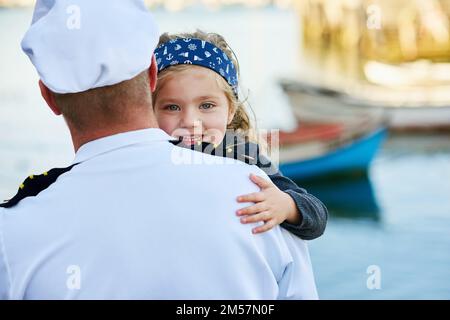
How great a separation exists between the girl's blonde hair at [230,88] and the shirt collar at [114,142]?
2.76 ft

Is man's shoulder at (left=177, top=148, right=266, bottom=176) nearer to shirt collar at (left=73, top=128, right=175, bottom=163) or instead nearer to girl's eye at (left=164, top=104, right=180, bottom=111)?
shirt collar at (left=73, top=128, right=175, bottom=163)

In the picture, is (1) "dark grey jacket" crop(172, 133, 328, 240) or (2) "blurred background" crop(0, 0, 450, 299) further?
(2) "blurred background" crop(0, 0, 450, 299)

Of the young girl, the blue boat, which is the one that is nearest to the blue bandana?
the young girl

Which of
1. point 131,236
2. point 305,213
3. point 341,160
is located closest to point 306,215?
point 305,213

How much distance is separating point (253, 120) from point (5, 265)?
1335 millimetres

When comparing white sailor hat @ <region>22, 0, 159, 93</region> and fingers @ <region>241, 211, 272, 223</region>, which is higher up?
white sailor hat @ <region>22, 0, 159, 93</region>

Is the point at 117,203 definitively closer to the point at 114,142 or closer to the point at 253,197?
the point at 114,142

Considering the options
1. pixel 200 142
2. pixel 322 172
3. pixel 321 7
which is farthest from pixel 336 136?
pixel 321 7

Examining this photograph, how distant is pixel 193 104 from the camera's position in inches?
89.7

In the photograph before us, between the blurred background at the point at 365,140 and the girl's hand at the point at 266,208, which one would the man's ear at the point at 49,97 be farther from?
the blurred background at the point at 365,140

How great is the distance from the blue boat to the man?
45.5ft

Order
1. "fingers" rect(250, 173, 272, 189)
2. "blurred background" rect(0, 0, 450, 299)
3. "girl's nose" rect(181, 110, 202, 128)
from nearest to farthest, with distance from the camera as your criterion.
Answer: "fingers" rect(250, 173, 272, 189), "girl's nose" rect(181, 110, 202, 128), "blurred background" rect(0, 0, 450, 299)

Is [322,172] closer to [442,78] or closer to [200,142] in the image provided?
[442,78]

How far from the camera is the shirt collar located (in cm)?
144
